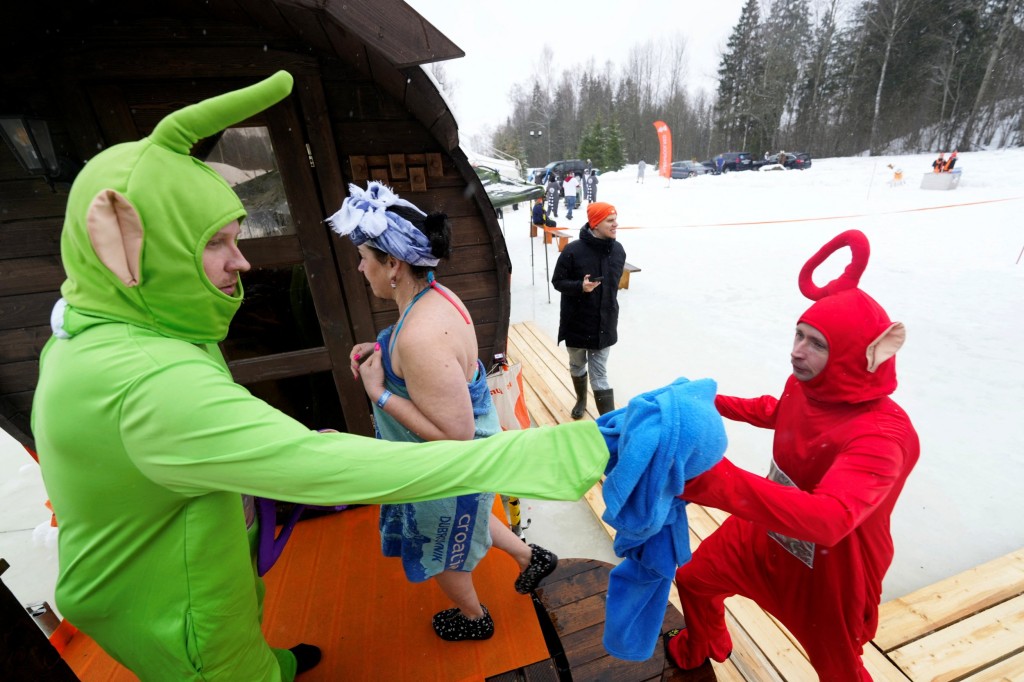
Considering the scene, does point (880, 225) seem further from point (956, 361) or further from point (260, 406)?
point (260, 406)

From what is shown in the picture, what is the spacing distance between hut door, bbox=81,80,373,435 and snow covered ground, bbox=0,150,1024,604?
2025mm

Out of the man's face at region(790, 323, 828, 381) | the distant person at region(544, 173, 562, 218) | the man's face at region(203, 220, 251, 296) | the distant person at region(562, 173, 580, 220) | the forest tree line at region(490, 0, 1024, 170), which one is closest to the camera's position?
the man's face at region(203, 220, 251, 296)

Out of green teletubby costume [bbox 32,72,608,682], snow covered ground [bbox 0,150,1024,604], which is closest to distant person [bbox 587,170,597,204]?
snow covered ground [bbox 0,150,1024,604]

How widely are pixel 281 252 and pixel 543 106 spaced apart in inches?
2145

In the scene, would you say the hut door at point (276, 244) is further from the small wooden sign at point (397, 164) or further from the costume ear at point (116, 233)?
the costume ear at point (116, 233)

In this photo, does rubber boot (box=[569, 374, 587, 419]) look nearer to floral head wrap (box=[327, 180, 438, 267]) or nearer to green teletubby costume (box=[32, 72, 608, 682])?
floral head wrap (box=[327, 180, 438, 267])

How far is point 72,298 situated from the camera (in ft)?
3.12

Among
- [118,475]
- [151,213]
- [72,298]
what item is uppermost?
[151,213]

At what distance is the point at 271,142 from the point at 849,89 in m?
40.6

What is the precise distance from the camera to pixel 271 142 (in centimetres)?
231

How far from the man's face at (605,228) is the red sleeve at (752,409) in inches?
85.9

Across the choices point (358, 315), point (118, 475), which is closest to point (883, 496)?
point (118, 475)

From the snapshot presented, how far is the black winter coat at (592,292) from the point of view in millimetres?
3764

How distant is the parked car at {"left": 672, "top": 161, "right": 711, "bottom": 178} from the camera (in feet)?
89.2
